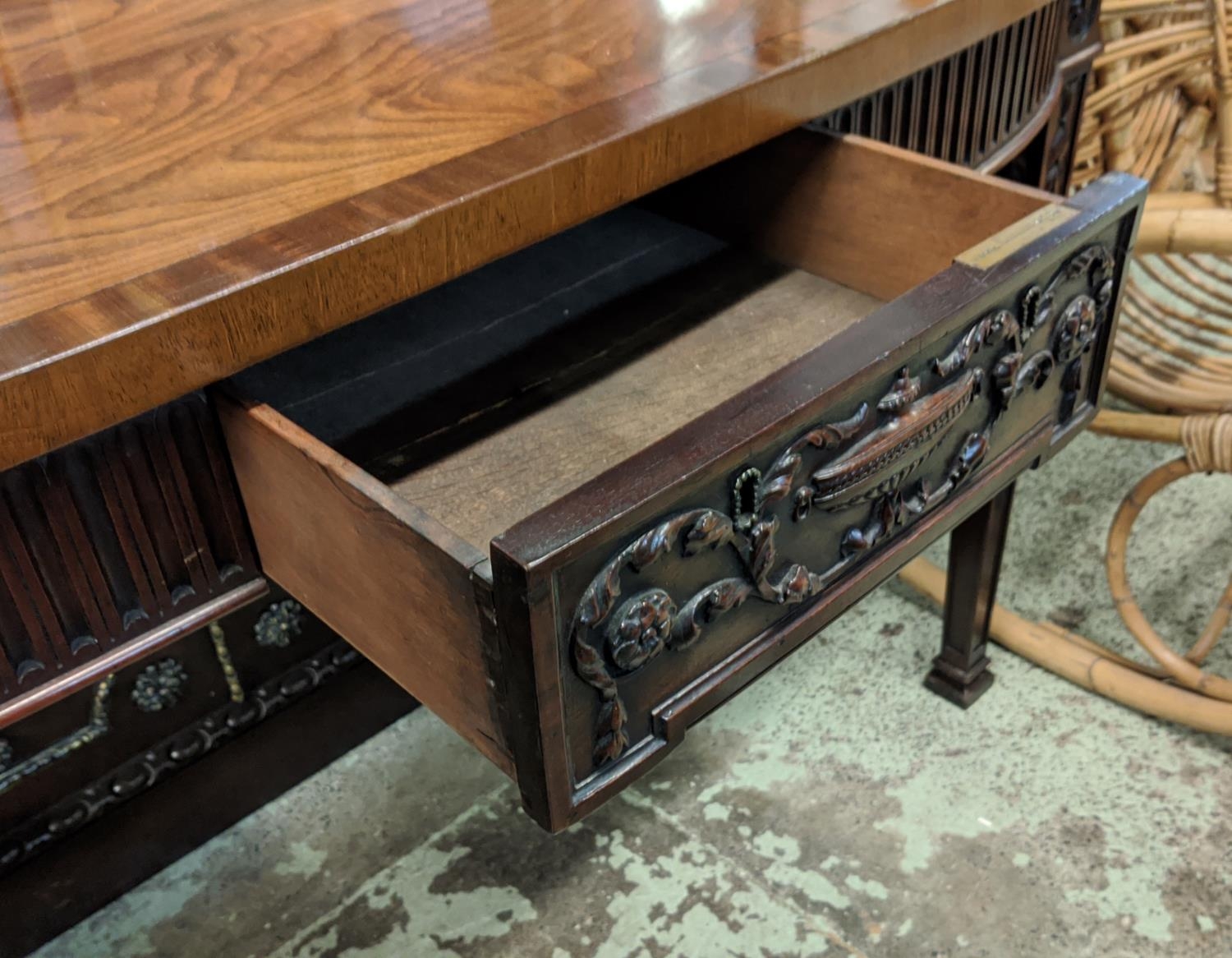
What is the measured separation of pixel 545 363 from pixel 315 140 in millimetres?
210

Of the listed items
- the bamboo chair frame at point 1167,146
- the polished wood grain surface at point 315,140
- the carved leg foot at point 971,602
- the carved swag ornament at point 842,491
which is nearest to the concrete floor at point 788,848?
the carved leg foot at point 971,602

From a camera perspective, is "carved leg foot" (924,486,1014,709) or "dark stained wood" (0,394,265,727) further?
"carved leg foot" (924,486,1014,709)

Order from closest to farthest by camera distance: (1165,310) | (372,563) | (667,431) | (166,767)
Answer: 1. (372,563)
2. (667,431)
3. (166,767)
4. (1165,310)

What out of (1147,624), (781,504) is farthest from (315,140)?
(1147,624)

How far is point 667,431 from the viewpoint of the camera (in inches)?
28.3

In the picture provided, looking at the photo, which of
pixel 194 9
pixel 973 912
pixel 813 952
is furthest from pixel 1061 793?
pixel 194 9

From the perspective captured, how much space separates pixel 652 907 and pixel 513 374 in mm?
435

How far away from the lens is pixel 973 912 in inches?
36.5

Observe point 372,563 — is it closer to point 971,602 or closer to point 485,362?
point 485,362

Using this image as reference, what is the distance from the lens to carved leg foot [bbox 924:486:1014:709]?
99cm

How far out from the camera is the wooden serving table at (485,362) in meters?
0.53

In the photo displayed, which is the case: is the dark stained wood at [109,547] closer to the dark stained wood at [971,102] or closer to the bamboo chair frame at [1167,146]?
the dark stained wood at [971,102]

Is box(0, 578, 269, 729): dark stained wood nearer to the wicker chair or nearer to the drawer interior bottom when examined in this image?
the drawer interior bottom

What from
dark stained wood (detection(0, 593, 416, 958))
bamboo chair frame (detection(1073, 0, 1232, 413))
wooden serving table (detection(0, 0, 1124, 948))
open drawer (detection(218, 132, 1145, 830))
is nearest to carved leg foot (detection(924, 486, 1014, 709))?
wooden serving table (detection(0, 0, 1124, 948))
